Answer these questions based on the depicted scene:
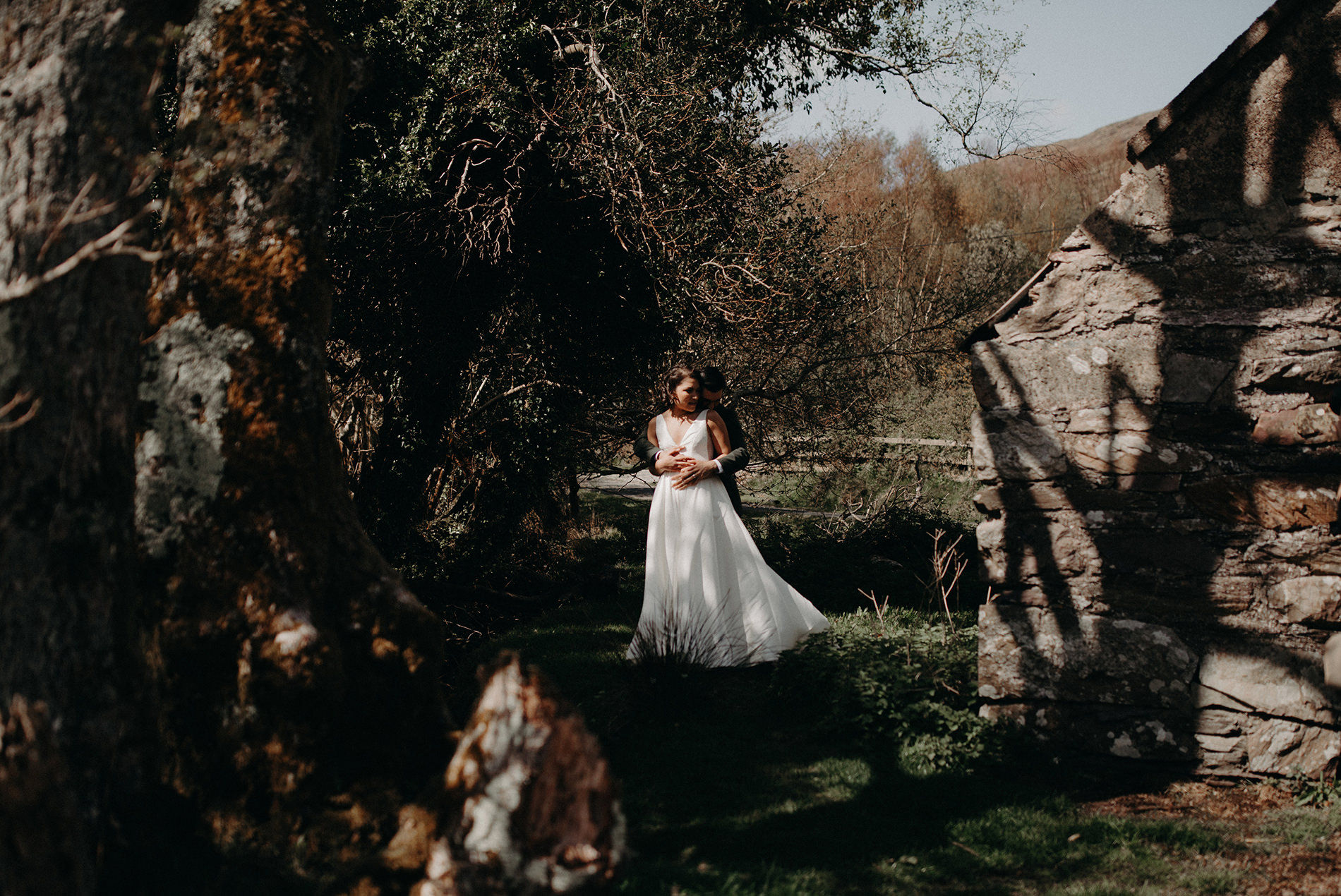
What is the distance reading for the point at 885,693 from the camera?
16.8 feet

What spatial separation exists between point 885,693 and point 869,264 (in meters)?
16.1

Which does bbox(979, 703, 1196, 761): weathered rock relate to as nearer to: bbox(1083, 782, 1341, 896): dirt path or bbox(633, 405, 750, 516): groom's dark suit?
bbox(1083, 782, 1341, 896): dirt path

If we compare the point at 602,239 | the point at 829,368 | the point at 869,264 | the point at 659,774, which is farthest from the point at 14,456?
the point at 869,264

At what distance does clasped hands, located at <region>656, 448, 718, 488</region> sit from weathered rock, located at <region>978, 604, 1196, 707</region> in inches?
90.5

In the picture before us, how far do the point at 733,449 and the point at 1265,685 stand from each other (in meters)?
3.59

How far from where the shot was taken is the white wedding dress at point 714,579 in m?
6.34

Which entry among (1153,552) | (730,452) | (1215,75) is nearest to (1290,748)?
(1153,552)

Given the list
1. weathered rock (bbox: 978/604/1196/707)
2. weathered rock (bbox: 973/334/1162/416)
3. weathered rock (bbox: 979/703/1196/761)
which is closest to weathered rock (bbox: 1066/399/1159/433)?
weathered rock (bbox: 973/334/1162/416)

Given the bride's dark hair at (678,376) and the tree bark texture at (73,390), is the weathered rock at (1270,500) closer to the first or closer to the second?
the bride's dark hair at (678,376)

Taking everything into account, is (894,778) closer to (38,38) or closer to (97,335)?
(97,335)

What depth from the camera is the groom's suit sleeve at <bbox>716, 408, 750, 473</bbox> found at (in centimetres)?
652

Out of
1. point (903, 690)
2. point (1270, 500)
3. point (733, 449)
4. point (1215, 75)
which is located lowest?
point (903, 690)

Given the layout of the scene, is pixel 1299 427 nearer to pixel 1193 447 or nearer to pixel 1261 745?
pixel 1193 447

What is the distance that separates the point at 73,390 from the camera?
8.06 ft
